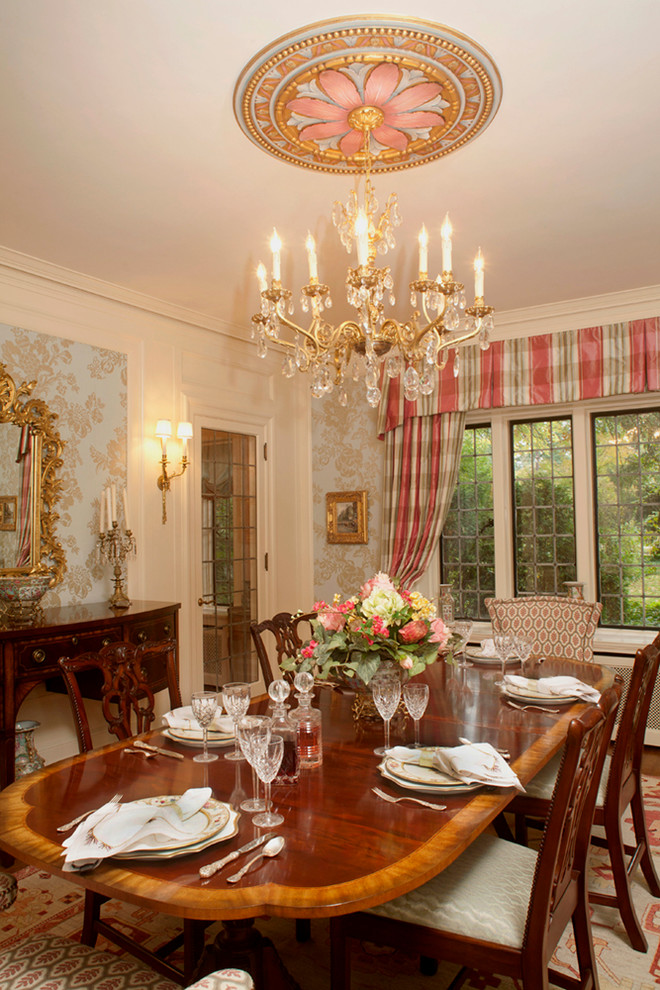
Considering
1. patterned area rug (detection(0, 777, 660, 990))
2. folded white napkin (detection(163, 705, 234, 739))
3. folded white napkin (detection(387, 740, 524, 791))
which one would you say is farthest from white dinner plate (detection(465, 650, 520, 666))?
folded white napkin (detection(163, 705, 234, 739))

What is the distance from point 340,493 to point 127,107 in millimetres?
3405

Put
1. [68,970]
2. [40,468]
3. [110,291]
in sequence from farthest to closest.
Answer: [110,291]
[40,468]
[68,970]

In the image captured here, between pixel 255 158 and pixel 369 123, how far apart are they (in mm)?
483

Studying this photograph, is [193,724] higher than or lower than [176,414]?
lower

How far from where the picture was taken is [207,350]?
4.65 metres

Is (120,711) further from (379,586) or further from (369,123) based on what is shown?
(369,123)

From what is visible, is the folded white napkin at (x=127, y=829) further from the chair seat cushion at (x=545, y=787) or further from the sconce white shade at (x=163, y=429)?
the sconce white shade at (x=163, y=429)

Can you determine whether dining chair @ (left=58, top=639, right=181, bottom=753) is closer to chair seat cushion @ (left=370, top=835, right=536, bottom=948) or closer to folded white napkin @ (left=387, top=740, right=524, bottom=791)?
folded white napkin @ (left=387, top=740, right=524, bottom=791)

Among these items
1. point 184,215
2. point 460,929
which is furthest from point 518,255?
point 460,929

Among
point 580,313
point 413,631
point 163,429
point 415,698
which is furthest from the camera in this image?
point 580,313

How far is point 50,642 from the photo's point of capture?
2973mm

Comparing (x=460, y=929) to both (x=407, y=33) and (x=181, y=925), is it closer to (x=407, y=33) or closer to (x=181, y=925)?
(x=181, y=925)

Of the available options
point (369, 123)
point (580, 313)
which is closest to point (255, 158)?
point (369, 123)

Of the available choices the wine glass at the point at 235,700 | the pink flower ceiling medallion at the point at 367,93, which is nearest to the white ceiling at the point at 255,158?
the pink flower ceiling medallion at the point at 367,93
